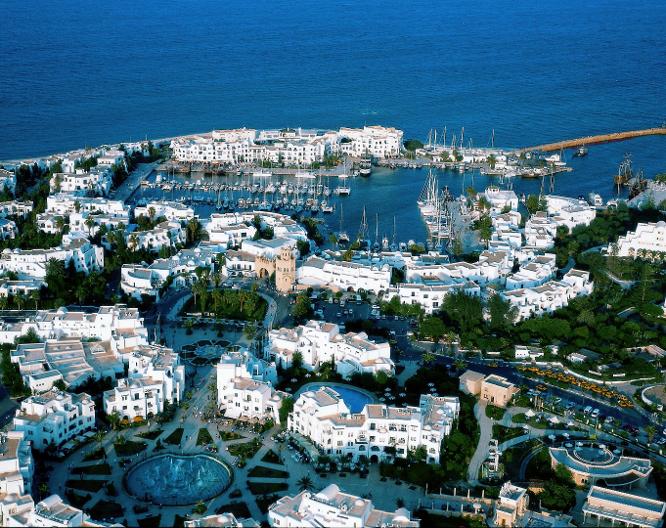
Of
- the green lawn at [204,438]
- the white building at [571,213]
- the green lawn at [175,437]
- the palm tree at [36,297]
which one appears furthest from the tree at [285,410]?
the white building at [571,213]

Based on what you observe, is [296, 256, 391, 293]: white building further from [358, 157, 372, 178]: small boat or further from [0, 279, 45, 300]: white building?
[358, 157, 372, 178]: small boat

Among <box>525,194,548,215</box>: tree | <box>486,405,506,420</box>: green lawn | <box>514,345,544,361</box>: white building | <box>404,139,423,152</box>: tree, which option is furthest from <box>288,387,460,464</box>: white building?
<box>404,139,423,152</box>: tree

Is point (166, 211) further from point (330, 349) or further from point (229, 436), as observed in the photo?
point (229, 436)

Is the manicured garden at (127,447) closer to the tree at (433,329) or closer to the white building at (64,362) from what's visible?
the white building at (64,362)

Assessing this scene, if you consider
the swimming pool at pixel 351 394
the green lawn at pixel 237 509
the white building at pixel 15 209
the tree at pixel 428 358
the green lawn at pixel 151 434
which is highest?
the white building at pixel 15 209

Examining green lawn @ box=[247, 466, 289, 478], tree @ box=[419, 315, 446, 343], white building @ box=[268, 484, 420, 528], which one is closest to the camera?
white building @ box=[268, 484, 420, 528]

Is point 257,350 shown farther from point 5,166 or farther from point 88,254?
point 5,166
